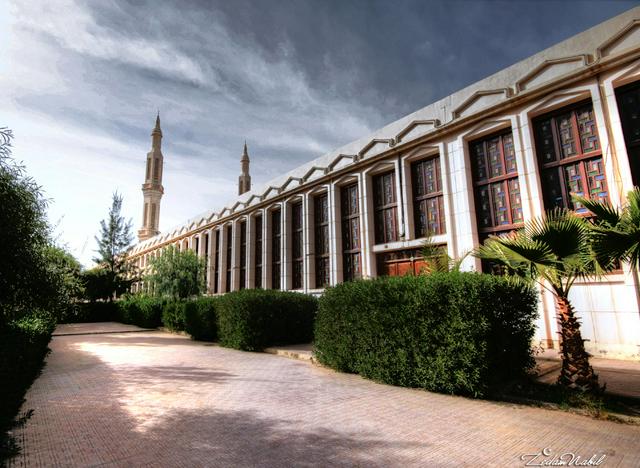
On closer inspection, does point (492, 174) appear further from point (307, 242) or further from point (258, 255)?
point (258, 255)

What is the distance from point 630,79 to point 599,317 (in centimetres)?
A: 590

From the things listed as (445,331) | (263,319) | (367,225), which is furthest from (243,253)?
(445,331)

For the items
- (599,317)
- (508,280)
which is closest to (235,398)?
(508,280)

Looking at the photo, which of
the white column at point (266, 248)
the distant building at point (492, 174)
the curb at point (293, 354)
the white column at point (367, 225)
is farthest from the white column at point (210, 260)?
the curb at point (293, 354)

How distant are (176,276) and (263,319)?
11689mm

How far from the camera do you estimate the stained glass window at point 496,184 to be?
1089 cm

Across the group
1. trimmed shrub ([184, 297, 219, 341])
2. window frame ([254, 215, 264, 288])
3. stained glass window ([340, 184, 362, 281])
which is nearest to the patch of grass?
stained glass window ([340, 184, 362, 281])

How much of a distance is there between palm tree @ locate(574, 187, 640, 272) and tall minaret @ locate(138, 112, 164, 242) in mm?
50560

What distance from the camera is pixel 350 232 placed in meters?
16.7

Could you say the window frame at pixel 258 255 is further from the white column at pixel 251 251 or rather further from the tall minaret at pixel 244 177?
the tall minaret at pixel 244 177

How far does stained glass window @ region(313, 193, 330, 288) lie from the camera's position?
18.0 m

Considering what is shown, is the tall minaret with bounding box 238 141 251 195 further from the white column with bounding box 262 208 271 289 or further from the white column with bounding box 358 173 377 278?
the white column with bounding box 358 173 377 278

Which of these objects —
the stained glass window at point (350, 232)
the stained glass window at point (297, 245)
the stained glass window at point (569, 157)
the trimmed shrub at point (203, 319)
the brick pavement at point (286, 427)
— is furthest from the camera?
the stained glass window at point (297, 245)

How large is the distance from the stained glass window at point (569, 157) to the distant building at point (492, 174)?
0.03 meters
